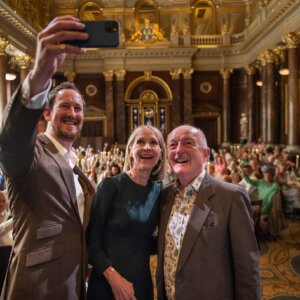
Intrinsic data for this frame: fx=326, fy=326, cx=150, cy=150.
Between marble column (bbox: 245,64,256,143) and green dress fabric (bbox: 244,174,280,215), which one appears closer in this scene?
green dress fabric (bbox: 244,174,280,215)

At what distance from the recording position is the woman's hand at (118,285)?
6.49ft

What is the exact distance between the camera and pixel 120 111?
2202 centimetres

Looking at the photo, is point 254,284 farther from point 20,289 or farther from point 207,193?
point 20,289

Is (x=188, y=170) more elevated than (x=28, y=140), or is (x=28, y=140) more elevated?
(x=28, y=140)

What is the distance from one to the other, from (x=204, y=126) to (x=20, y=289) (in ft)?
70.3

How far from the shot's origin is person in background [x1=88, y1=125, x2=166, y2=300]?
2.02m

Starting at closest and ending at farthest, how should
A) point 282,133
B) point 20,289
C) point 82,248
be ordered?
point 20,289 < point 82,248 < point 282,133

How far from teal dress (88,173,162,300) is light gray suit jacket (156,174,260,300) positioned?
0.30 metres

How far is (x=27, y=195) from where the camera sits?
65.9 inches

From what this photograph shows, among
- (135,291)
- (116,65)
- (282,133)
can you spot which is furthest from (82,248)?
(116,65)

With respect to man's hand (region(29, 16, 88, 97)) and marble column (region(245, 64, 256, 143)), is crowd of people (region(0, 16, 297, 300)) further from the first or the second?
marble column (region(245, 64, 256, 143))

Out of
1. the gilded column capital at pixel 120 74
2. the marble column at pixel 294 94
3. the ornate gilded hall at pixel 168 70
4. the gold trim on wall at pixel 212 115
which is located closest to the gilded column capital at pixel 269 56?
the marble column at pixel 294 94

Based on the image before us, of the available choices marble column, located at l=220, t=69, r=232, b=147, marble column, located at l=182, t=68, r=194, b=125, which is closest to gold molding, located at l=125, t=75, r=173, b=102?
marble column, located at l=182, t=68, r=194, b=125

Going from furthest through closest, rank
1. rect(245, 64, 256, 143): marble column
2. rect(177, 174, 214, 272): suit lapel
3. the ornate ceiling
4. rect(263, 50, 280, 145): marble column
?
the ornate ceiling → rect(245, 64, 256, 143): marble column → rect(263, 50, 280, 145): marble column → rect(177, 174, 214, 272): suit lapel
